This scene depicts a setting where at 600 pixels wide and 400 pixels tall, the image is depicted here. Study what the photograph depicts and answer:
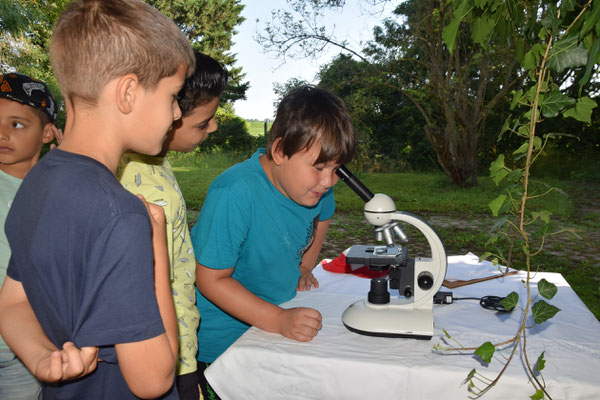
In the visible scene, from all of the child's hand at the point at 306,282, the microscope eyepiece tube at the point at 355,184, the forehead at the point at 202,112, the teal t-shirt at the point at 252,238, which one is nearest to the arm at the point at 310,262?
the child's hand at the point at 306,282

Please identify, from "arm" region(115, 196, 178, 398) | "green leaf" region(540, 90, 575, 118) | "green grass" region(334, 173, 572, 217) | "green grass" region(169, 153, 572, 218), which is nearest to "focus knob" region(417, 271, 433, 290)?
"green leaf" region(540, 90, 575, 118)

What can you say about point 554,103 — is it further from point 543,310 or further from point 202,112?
point 202,112

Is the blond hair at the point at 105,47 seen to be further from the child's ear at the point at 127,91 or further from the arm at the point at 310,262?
the arm at the point at 310,262

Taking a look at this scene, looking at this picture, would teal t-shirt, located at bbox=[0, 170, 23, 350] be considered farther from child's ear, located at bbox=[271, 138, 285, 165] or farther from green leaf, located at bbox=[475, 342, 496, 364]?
green leaf, located at bbox=[475, 342, 496, 364]

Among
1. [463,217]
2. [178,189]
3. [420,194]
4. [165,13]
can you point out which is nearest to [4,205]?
[178,189]

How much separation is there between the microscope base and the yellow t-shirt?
54cm

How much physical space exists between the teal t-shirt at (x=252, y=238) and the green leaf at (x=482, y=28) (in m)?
0.93

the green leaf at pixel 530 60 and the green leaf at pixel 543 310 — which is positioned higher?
the green leaf at pixel 530 60

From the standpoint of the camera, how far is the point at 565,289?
6.36 feet

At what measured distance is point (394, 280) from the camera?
1.65 meters

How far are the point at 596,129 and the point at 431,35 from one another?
24.3 feet

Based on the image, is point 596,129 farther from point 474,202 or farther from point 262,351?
point 262,351

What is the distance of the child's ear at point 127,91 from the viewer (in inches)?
36.3

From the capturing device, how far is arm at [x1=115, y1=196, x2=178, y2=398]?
2.89 ft
